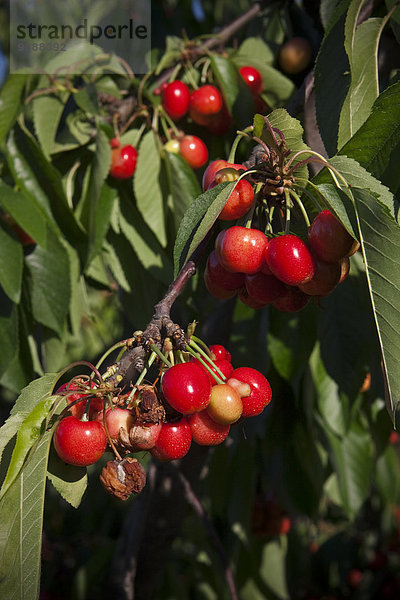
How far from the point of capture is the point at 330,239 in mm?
644

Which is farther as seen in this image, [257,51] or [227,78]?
[257,51]

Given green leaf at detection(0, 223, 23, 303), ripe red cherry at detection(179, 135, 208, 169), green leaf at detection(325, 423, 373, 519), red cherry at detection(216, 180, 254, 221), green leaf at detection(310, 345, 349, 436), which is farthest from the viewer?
green leaf at detection(325, 423, 373, 519)

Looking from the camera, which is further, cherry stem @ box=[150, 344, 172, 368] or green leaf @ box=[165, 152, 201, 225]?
green leaf @ box=[165, 152, 201, 225]

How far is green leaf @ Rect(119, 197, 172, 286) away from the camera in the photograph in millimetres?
1147

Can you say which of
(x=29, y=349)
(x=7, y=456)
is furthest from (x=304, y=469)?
(x=7, y=456)

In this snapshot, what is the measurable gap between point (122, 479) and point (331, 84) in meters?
0.58

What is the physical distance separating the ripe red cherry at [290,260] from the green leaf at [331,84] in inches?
8.7

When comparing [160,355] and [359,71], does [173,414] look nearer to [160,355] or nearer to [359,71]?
[160,355]

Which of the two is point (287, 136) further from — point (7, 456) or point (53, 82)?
point (53, 82)

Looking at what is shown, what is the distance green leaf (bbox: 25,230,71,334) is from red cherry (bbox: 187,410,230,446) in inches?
21.8

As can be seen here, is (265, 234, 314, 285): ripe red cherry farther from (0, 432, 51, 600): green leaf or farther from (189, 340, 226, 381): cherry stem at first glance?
(0, 432, 51, 600): green leaf

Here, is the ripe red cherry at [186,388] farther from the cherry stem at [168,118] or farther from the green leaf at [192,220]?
the cherry stem at [168,118]

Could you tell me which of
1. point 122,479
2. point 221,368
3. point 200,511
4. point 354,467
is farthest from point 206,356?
point 354,467

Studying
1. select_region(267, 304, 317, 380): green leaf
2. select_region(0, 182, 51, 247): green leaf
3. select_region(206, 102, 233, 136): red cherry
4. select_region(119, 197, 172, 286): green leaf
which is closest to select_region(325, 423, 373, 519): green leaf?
select_region(267, 304, 317, 380): green leaf
